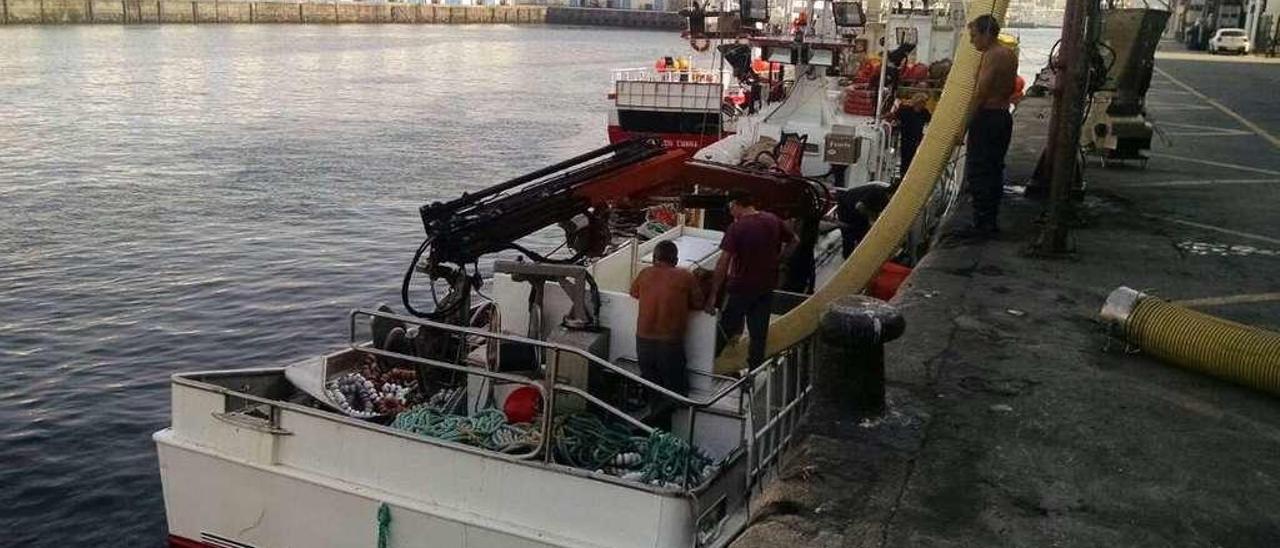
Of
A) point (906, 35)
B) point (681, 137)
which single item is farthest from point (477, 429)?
point (681, 137)

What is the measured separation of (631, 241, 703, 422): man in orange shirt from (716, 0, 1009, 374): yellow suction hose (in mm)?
1443

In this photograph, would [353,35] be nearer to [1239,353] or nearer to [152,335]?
[152,335]

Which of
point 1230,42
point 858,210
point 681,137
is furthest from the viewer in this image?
point 1230,42

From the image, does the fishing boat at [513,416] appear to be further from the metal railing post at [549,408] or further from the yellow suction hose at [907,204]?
the yellow suction hose at [907,204]

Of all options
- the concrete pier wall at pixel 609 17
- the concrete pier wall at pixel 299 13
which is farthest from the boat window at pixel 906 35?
the concrete pier wall at pixel 609 17

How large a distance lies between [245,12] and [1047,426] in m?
127

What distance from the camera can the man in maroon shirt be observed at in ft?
27.7

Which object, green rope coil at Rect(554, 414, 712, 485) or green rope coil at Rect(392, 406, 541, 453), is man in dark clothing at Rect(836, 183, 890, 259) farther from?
green rope coil at Rect(392, 406, 541, 453)

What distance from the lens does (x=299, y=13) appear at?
129 metres

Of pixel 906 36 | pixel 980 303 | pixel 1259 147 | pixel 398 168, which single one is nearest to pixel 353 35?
pixel 398 168

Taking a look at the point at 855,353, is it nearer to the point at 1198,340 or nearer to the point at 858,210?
the point at 1198,340

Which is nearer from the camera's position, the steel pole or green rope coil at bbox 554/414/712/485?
green rope coil at bbox 554/414/712/485

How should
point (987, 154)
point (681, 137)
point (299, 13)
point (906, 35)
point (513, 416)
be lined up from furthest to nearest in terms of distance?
point (299, 13)
point (681, 137)
point (906, 35)
point (987, 154)
point (513, 416)

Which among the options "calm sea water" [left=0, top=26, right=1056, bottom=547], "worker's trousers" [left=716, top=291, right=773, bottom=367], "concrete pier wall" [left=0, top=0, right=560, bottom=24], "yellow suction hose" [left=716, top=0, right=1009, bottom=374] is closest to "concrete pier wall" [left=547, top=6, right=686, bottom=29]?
"concrete pier wall" [left=0, top=0, right=560, bottom=24]
